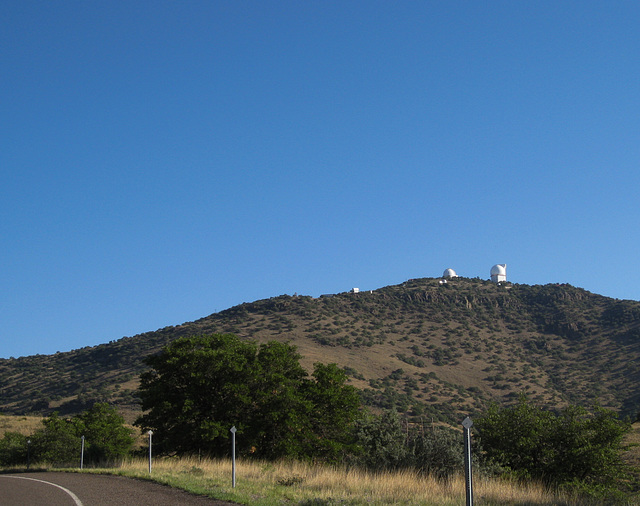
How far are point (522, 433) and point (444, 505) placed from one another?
1087 cm

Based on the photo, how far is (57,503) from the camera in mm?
13023

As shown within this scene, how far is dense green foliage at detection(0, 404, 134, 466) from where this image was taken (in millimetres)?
40781

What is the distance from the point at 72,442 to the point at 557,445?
3242cm

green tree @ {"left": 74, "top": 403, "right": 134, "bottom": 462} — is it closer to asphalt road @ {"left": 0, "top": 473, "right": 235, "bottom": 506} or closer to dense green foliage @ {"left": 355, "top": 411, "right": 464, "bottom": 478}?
dense green foliage @ {"left": 355, "top": 411, "right": 464, "bottom": 478}

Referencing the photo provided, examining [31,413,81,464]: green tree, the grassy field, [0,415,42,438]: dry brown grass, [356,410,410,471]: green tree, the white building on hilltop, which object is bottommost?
[0,415,42,438]: dry brown grass

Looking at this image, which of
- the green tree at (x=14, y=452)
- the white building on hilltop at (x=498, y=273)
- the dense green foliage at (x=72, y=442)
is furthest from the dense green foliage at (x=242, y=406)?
the white building on hilltop at (x=498, y=273)

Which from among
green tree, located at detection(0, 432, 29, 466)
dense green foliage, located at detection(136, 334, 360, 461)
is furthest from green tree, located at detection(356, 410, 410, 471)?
green tree, located at detection(0, 432, 29, 466)

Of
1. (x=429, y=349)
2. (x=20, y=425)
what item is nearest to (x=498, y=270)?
(x=429, y=349)

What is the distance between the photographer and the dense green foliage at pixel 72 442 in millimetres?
40781

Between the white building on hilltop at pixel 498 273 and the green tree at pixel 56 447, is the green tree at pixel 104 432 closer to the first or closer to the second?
the green tree at pixel 56 447

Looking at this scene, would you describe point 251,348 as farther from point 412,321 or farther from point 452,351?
point 412,321

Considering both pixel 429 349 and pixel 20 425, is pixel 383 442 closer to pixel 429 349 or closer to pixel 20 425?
pixel 20 425

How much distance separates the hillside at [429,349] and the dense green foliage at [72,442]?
20.2m

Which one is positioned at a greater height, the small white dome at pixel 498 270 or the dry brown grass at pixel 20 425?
the small white dome at pixel 498 270
